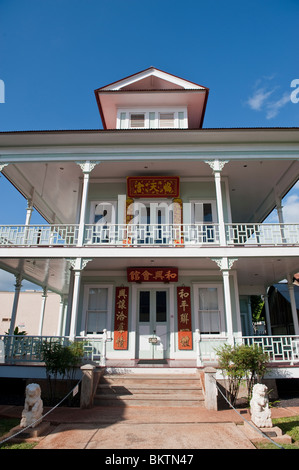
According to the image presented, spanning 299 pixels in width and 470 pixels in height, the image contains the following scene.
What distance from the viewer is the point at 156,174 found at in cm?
1294

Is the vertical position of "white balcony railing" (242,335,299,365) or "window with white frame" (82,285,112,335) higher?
"window with white frame" (82,285,112,335)

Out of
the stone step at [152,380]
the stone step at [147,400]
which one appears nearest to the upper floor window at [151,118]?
the stone step at [152,380]

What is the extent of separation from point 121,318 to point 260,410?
675 centimetres

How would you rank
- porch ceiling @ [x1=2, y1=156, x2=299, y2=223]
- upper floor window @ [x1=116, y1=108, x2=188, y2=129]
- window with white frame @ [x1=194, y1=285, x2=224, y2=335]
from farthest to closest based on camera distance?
upper floor window @ [x1=116, y1=108, x2=188, y2=129] → porch ceiling @ [x1=2, y1=156, x2=299, y2=223] → window with white frame @ [x1=194, y1=285, x2=224, y2=335]

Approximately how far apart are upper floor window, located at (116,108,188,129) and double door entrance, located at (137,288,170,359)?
23.7ft

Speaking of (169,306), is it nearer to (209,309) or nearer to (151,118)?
(209,309)

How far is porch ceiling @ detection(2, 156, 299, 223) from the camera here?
11930 mm

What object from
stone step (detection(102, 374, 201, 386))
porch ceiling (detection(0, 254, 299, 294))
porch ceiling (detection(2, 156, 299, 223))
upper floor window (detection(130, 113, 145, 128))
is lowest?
stone step (detection(102, 374, 201, 386))

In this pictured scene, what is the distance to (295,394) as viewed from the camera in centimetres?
925

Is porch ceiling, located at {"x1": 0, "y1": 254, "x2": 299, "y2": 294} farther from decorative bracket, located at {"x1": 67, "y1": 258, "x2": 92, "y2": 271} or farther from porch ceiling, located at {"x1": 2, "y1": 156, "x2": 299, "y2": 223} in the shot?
porch ceiling, located at {"x1": 2, "y1": 156, "x2": 299, "y2": 223}

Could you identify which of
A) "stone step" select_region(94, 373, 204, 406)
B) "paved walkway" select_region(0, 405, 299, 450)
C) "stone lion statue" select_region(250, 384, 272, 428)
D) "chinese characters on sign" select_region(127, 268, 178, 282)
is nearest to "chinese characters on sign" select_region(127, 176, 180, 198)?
"chinese characters on sign" select_region(127, 268, 178, 282)

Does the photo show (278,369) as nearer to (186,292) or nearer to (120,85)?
(186,292)

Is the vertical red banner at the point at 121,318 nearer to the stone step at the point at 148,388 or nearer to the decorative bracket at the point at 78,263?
the decorative bracket at the point at 78,263
